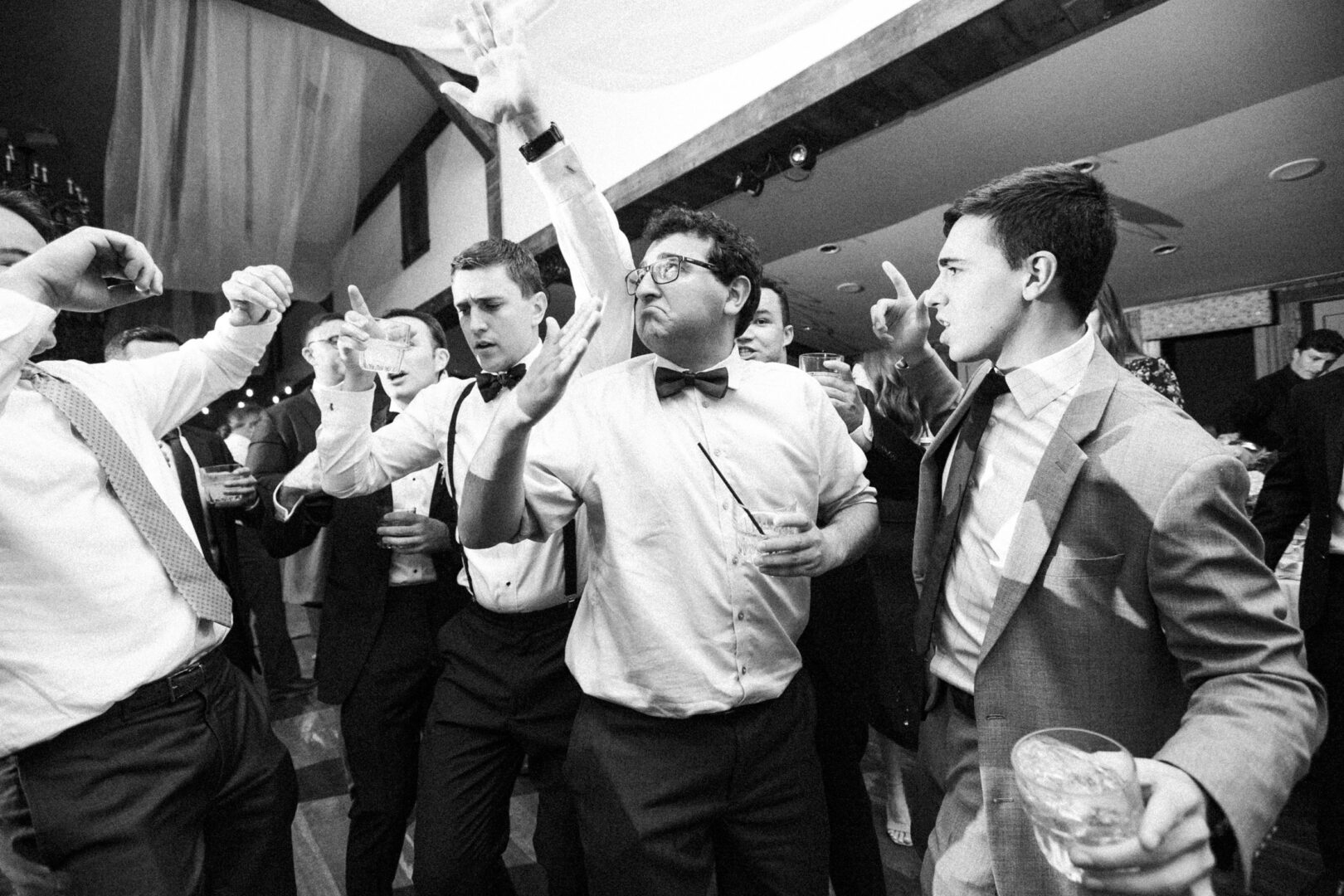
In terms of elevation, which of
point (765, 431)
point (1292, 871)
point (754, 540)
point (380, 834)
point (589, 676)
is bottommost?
point (1292, 871)

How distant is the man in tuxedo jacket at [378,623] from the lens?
204 cm

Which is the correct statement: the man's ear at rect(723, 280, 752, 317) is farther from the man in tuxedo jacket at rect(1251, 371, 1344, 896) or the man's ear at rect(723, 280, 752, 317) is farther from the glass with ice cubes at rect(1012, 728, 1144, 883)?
the man in tuxedo jacket at rect(1251, 371, 1344, 896)

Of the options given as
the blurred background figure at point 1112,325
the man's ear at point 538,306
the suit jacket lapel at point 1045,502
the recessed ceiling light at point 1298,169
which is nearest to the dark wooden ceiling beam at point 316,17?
the man's ear at point 538,306

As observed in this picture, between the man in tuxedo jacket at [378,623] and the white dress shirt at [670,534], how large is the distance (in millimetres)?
717

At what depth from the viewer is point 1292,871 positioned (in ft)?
7.55

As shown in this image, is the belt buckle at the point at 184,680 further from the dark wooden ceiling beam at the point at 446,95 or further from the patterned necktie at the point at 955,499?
the dark wooden ceiling beam at the point at 446,95

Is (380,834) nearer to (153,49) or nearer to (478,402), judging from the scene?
(478,402)

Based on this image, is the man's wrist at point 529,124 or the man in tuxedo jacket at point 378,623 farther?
the man in tuxedo jacket at point 378,623

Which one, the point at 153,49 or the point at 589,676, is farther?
the point at 153,49

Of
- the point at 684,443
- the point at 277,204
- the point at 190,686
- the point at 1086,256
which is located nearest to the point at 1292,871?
the point at 1086,256

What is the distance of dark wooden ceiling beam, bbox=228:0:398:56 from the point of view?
186 inches

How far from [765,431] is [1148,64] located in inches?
144

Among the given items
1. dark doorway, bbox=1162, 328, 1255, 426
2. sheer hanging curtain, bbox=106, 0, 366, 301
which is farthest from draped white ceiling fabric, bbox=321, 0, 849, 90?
dark doorway, bbox=1162, 328, 1255, 426

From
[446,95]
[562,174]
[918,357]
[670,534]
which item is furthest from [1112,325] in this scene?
[446,95]
